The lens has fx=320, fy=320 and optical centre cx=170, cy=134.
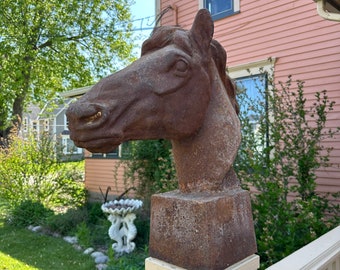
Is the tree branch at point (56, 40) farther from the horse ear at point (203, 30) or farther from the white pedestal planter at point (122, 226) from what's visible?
the horse ear at point (203, 30)

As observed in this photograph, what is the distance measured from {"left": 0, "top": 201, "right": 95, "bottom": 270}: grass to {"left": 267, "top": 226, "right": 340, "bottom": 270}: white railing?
3.82 metres

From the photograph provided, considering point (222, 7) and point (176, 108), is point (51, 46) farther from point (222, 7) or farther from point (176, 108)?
point (176, 108)

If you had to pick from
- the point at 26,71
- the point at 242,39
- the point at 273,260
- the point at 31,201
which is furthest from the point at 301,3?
the point at 26,71

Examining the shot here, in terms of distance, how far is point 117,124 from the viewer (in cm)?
97

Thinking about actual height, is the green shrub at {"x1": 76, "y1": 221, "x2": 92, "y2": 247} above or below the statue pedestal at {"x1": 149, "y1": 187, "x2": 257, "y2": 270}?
below

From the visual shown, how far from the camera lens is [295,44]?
209 inches

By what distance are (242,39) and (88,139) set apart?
570 cm

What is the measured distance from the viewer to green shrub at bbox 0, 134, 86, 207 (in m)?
8.20

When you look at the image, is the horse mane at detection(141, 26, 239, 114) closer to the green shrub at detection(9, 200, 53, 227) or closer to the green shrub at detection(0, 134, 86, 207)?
the green shrub at detection(9, 200, 53, 227)

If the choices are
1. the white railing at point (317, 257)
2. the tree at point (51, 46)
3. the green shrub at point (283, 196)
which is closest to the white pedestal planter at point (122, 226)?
the green shrub at point (283, 196)

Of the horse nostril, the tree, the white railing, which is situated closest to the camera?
the horse nostril

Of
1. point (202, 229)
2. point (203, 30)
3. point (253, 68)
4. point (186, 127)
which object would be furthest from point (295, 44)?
point (202, 229)

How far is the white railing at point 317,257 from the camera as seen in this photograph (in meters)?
1.41

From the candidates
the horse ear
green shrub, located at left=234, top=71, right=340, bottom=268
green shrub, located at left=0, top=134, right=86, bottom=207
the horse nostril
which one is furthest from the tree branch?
the horse nostril
